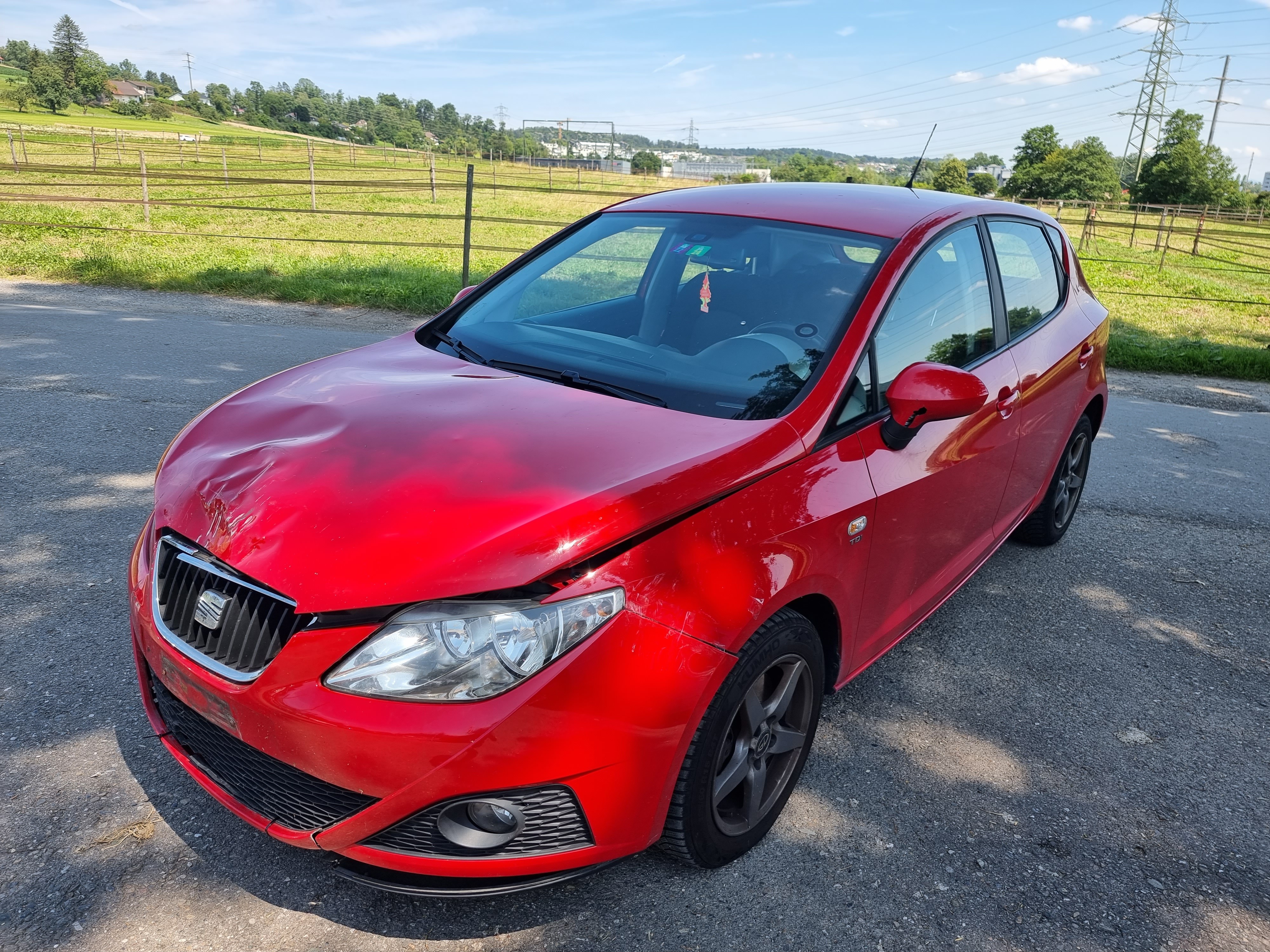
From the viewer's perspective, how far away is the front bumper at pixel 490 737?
1.80m

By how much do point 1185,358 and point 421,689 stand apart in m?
9.89

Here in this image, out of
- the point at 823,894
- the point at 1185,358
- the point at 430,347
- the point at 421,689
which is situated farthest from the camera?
the point at 1185,358

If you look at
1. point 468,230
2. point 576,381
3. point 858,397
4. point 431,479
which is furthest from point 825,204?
point 468,230

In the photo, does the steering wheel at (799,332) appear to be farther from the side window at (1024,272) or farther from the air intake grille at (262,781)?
the air intake grille at (262,781)

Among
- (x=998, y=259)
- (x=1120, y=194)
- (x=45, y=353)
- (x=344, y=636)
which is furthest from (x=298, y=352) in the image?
(x=1120, y=194)

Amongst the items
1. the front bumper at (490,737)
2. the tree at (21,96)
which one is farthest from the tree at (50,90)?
the front bumper at (490,737)

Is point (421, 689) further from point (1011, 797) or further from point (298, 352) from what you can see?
point (298, 352)

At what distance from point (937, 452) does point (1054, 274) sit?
1.97 meters

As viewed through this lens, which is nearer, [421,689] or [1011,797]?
[421,689]

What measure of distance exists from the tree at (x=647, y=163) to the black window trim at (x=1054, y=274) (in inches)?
2206

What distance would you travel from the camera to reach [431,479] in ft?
6.81

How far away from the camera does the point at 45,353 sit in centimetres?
711

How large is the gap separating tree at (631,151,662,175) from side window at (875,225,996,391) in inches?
2248

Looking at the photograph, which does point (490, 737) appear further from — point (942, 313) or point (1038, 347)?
point (1038, 347)
